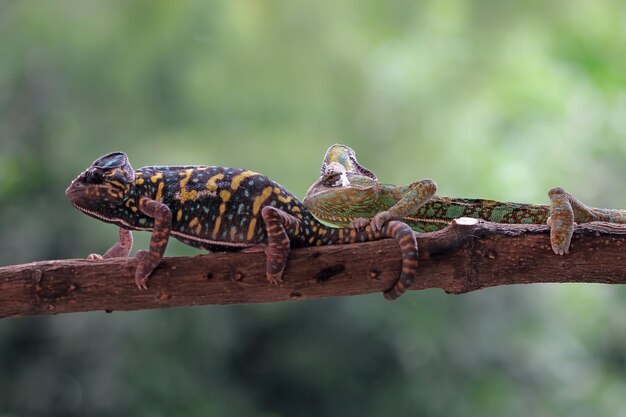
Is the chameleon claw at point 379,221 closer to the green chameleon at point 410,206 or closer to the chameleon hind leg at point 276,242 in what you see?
the green chameleon at point 410,206

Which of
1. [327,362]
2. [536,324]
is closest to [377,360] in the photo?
[327,362]

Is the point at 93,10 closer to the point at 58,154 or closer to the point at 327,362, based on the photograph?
the point at 58,154

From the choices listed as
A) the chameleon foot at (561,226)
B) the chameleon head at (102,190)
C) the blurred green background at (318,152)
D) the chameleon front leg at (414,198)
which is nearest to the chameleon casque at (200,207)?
the chameleon head at (102,190)

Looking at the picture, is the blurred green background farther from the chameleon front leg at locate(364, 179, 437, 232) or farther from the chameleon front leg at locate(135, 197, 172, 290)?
the chameleon front leg at locate(135, 197, 172, 290)

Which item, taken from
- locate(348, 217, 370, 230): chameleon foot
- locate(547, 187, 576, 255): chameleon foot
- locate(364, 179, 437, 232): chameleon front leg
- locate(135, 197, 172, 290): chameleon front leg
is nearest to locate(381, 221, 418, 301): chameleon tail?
locate(348, 217, 370, 230): chameleon foot

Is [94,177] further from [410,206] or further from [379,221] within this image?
[410,206]

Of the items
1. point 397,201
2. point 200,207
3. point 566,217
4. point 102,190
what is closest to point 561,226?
point 566,217
